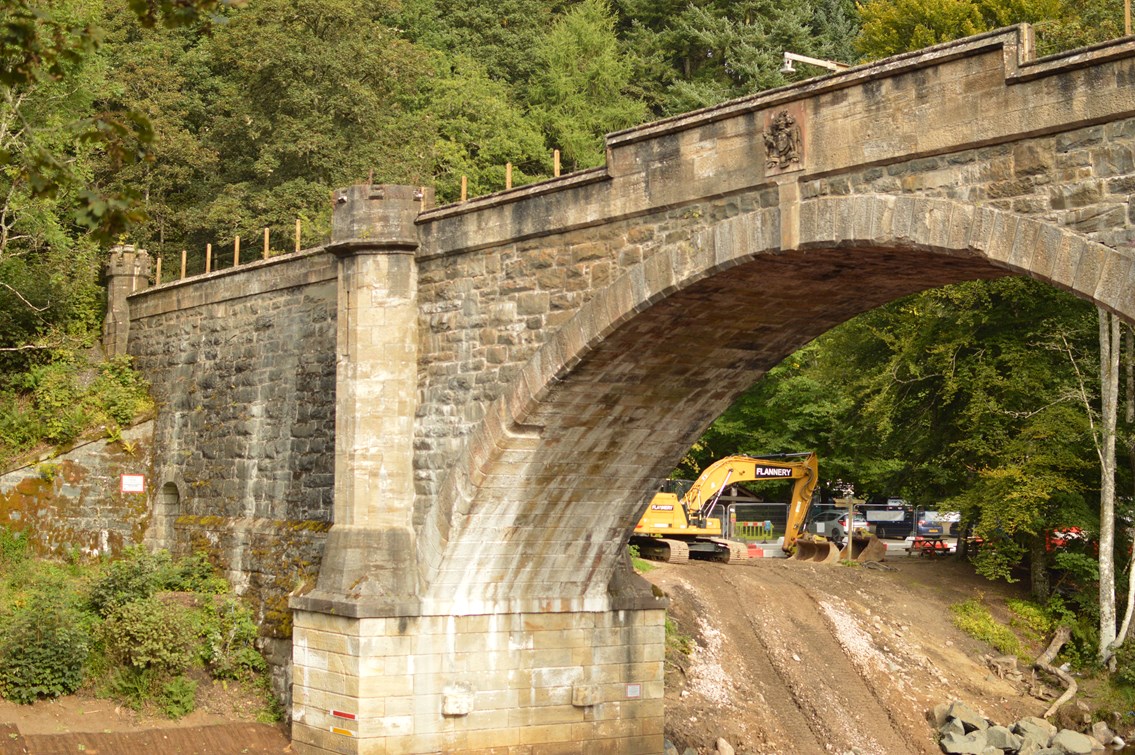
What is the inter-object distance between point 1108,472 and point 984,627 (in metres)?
3.77

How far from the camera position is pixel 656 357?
47.9 feet

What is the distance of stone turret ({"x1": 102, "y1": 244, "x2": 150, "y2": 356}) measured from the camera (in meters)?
23.6

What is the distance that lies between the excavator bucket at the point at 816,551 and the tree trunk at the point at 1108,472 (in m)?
6.27

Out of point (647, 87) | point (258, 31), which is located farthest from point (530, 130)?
point (258, 31)

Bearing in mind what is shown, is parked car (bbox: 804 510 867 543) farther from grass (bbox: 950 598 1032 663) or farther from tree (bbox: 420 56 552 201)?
tree (bbox: 420 56 552 201)

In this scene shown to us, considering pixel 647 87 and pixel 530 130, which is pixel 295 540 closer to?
pixel 530 130

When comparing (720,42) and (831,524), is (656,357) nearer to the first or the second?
(831,524)

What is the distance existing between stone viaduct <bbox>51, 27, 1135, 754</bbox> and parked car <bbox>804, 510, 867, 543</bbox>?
21519 millimetres

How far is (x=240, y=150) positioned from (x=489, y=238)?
20064mm

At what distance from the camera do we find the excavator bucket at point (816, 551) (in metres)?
30.1

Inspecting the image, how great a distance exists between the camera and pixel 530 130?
3966 cm

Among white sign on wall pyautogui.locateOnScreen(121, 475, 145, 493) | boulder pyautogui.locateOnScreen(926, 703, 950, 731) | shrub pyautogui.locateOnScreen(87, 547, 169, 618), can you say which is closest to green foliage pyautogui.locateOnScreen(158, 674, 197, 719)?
shrub pyautogui.locateOnScreen(87, 547, 169, 618)

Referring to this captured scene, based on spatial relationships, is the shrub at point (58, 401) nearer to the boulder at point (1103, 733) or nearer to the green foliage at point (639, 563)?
the green foliage at point (639, 563)

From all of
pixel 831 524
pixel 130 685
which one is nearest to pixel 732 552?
pixel 831 524
